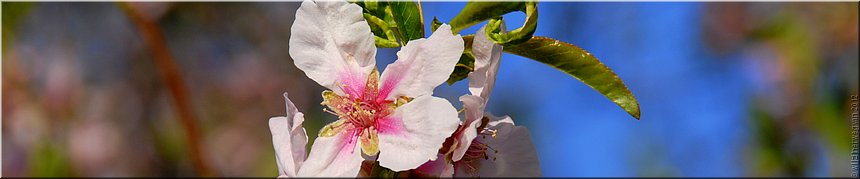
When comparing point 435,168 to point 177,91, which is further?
point 177,91

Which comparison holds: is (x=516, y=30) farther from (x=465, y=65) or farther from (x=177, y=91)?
(x=177, y=91)

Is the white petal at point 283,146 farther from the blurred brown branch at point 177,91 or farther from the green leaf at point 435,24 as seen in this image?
the blurred brown branch at point 177,91

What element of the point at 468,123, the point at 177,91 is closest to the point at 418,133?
the point at 468,123

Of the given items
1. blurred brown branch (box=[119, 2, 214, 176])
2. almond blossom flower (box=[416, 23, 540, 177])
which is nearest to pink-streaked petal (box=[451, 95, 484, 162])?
almond blossom flower (box=[416, 23, 540, 177])

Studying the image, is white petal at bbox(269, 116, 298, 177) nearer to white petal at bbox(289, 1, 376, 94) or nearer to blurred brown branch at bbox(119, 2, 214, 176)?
white petal at bbox(289, 1, 376, 94)

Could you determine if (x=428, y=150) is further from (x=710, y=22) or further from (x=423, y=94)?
(x=710, y=22)

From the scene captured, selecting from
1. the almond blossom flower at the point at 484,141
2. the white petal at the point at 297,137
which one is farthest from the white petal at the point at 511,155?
the white petal at the point at 297,137

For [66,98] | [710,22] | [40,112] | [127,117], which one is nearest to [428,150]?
[40,112]
